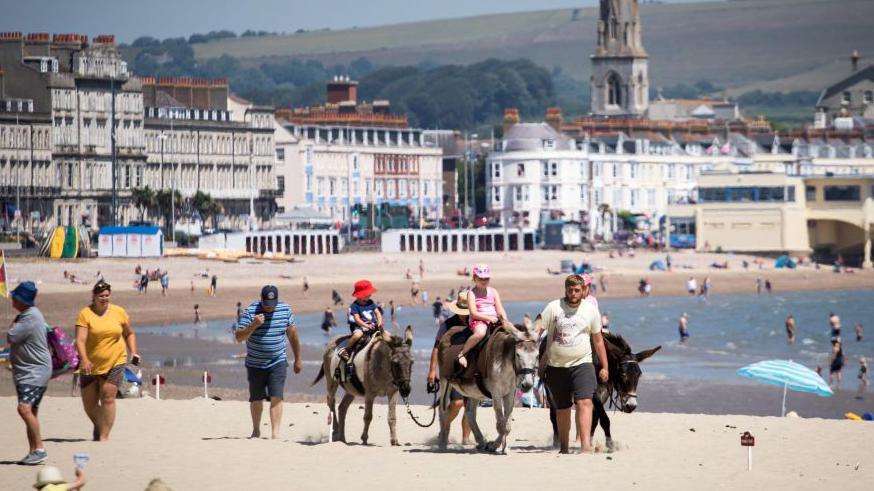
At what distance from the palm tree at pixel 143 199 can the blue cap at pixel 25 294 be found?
71611mm

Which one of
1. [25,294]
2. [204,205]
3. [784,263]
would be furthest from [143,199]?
[25,294]

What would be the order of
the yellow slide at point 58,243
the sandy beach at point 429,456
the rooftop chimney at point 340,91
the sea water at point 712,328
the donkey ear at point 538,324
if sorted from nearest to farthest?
1. the sandy beach at point 429,456
2. the donkey ear at point 538,324
3. the sea water at point 712,328
4. the yellow slide at point 58,243
5. the rooftop chimney at point 340,91

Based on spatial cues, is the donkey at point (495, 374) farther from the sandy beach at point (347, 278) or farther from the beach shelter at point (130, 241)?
the beach shelter at point (130, 241)

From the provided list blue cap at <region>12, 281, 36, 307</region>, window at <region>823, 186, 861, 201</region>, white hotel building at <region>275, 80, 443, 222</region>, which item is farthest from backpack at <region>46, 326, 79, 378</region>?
window at <region>823, 186, 861, 201</region>

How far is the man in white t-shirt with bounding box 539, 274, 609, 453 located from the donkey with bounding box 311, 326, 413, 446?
140cm

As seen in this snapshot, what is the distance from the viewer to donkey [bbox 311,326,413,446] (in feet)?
58.0

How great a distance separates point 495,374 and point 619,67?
143868 millimetres

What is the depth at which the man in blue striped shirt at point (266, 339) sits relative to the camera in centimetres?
1762

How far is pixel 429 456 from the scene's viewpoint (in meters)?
17.3

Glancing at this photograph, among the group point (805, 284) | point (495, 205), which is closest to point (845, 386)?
point (805, 284)

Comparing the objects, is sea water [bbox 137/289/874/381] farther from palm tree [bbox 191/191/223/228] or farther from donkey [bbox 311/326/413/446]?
palm tree [bbox 191/191/223/228]

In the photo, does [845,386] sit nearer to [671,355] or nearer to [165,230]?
[671,355]

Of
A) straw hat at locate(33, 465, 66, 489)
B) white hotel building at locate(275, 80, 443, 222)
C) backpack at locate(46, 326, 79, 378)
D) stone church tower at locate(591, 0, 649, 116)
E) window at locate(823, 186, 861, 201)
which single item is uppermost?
stone church tower at locate(591, 0, 649, 116)

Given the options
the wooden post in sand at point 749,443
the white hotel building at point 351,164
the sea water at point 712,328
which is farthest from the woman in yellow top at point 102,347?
the white hotel building at point 351,164
